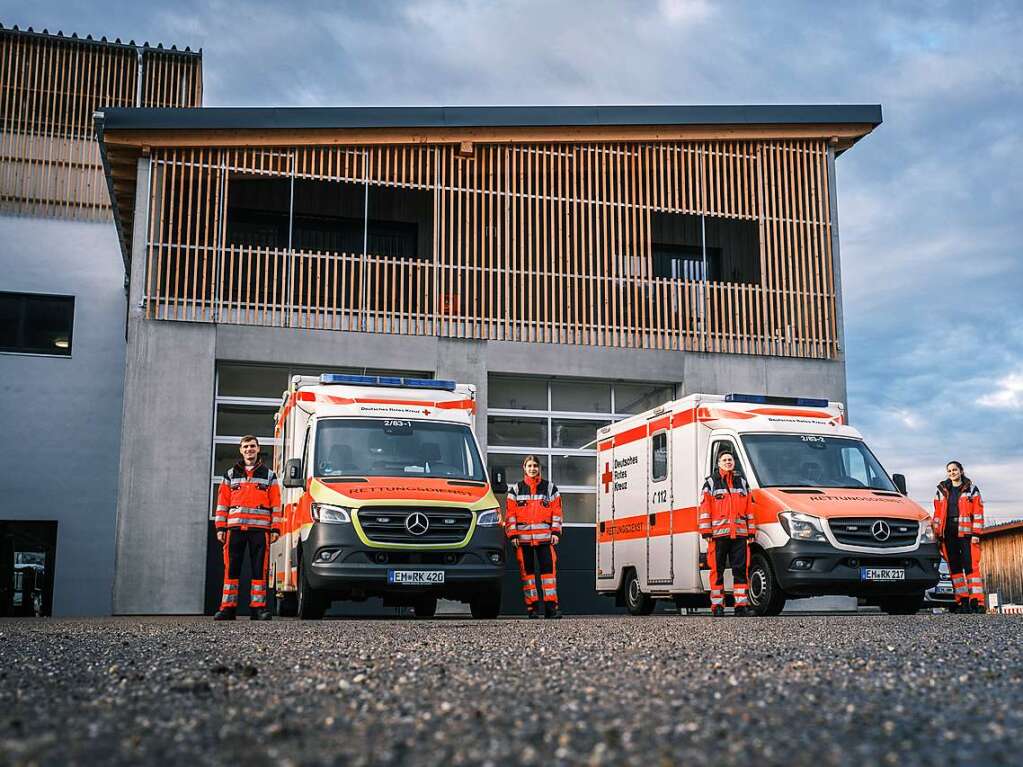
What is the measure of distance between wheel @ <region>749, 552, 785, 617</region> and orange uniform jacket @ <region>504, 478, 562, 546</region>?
8.05 ft

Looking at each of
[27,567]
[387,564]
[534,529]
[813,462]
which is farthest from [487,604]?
[27,567]

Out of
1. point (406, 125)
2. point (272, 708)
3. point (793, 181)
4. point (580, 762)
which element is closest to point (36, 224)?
point (406, 125)

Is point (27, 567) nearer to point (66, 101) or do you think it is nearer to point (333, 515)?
point (66, 101)

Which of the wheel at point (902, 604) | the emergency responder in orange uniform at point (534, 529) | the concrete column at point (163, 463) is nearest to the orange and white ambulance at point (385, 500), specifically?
the emergency responder in orange uniform at point (534, 529)

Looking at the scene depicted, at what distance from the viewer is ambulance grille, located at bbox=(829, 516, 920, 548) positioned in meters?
12.0

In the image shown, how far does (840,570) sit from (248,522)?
20.4ft

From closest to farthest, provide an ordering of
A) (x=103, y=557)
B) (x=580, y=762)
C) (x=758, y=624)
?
(x=580, y=762) < (x=758, y=624) < (x=103, y=557)

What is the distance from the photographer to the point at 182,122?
707 inches

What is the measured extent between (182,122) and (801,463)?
1092 cm

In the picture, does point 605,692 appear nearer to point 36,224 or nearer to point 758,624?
point 758,624

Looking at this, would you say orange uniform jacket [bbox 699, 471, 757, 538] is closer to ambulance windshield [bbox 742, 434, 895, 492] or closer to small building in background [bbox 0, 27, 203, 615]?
ambulance windshield [bbox 742, 434, 895, 492]

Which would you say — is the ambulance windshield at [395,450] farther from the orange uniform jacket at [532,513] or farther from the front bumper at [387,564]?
the orange uniform jacket at [532,513]

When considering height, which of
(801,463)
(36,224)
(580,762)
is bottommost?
(580,762)

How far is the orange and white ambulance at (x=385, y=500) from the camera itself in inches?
456
